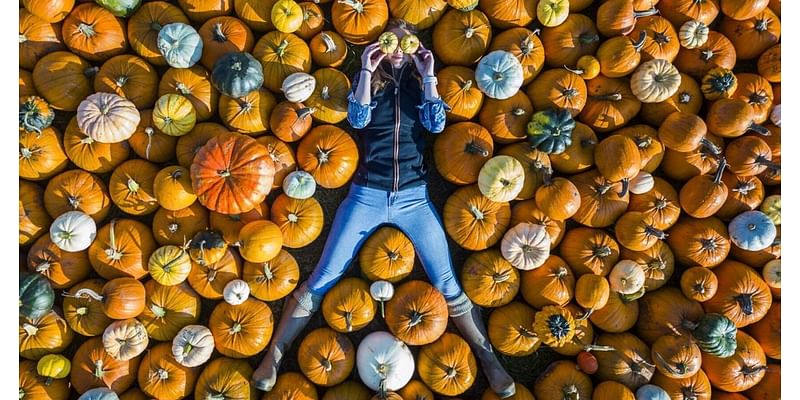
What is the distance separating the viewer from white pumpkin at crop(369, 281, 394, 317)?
4805 millimetres

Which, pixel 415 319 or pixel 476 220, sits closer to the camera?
pixel 415 319

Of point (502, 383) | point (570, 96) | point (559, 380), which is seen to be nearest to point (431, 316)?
point (502, 383)

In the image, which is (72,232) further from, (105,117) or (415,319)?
(415,319)

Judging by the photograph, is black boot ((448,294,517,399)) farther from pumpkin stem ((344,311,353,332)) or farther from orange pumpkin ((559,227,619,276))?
orange pumpkin ((559,227,619,276))

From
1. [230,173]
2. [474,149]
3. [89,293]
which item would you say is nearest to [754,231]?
[474,149]

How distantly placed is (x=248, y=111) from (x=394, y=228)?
5.95ft

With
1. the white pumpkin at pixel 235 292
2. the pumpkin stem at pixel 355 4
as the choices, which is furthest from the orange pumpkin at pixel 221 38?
the white pumpkin at pixel 235 292

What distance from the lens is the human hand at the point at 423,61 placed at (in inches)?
183

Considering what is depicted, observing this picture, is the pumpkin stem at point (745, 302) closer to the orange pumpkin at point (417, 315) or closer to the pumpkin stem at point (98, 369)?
the orange pumpkin at point (417, 315)

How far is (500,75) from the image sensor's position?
4.66 metres

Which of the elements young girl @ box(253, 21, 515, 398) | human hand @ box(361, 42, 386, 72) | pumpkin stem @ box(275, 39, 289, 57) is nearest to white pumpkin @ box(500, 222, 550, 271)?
young girl @ box(253, 21, 515, 398)

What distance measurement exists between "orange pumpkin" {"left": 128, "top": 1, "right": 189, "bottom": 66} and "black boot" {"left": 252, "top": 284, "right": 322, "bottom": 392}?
275 cm

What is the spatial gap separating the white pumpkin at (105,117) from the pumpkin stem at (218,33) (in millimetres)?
1039

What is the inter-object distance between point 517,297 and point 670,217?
5.61 feet
